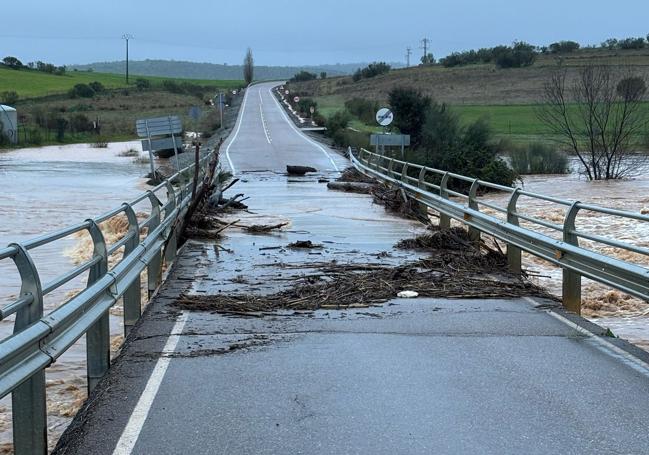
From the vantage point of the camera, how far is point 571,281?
33.0 ft

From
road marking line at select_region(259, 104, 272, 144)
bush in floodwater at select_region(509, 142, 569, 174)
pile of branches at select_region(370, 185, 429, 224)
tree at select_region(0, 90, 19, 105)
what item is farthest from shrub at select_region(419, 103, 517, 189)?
tree at select_region(0, 90, 19, 105)

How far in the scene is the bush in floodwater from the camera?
4606cm

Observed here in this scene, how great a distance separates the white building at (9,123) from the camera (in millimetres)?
72000

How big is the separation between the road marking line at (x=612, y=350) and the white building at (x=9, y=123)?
6860 cm

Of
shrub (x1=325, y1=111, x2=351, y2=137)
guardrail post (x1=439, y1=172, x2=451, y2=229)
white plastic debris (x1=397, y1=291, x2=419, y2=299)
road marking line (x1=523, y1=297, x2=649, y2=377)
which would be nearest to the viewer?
road marking line (x1=523, y1=297, x2=649, y2=377)

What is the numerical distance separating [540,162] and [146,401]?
42021 millimetres

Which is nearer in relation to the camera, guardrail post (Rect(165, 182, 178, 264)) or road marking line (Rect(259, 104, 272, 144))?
guardrail post (Rect(165, 182, 178, 264))

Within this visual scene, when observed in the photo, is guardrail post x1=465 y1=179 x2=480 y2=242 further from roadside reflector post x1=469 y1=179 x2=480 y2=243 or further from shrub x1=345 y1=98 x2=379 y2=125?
shrub x1=345 y1=98 x2=379 y2=125

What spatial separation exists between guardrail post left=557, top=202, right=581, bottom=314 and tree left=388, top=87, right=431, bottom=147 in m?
41.2

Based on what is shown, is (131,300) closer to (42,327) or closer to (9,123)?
(42,327)

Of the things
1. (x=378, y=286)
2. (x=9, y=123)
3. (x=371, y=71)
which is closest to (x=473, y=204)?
(x=378, y=286)

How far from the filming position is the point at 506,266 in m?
12.9

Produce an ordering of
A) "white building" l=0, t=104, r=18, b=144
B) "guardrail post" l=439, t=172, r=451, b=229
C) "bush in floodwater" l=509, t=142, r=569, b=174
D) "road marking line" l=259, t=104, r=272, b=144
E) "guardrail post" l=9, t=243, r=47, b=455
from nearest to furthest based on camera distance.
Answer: "guardrail post" l=9, t=243, r=47, b=455 < "guardrail post" l=439, t=172, r=451, b=229 < "bush in floodwater" l=509, t=142, r=569, b=174 < "road marking line" l=259, t=104, r=272, b=144 < "white building" l=0, t=104, r=18, b=144

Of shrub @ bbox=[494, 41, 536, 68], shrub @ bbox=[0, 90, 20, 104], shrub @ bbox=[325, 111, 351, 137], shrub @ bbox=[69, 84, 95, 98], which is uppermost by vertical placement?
shrub @ bbox=[494, 41, 536, 68]
